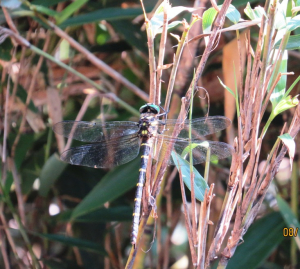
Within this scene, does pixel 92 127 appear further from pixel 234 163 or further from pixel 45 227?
pixel 45 227

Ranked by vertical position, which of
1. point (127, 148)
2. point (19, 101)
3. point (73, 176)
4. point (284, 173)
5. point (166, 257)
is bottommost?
point (166, 257)

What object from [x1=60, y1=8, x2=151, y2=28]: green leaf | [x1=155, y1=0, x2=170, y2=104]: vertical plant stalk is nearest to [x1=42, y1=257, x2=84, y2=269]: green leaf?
[x1=60, y1=8, x2=151, y2=28]: green leaf

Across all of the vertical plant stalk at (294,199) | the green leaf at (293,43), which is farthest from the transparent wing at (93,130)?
the vertical plant stalk at (294,199)

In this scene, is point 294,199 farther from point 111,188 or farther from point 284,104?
point 284,104

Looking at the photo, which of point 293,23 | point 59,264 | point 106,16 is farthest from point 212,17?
point 59,264

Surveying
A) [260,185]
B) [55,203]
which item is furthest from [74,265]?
[260,185]

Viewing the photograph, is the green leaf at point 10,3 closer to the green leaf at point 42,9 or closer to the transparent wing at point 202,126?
the green leaf at point 42,9

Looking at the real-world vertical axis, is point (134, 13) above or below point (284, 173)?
above

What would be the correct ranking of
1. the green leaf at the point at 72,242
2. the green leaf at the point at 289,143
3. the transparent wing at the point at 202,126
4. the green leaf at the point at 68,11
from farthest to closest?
the green leaf at the point at 72,242, the green leaf at the point at 68,11, the transparent wing at the point at 202,126, the green leaf at the point at 289,143
